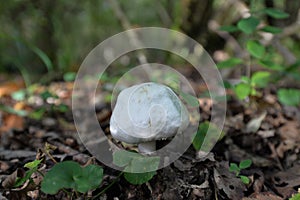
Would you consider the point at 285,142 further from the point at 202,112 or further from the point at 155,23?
the point at 155,23

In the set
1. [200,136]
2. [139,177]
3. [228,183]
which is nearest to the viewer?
[139,177]

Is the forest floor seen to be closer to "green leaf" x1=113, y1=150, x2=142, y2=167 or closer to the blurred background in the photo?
"green leaf" x1=113, y1=150, x2=142, y2=167

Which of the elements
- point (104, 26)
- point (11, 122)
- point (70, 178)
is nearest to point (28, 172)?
point (70, 178)

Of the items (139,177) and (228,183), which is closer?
(139,177)

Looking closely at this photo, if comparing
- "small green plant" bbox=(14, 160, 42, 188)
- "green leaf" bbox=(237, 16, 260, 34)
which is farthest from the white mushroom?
"green leaf" bbox=(237, 16, 260, 34)

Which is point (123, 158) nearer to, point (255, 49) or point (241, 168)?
point (241, 168)
